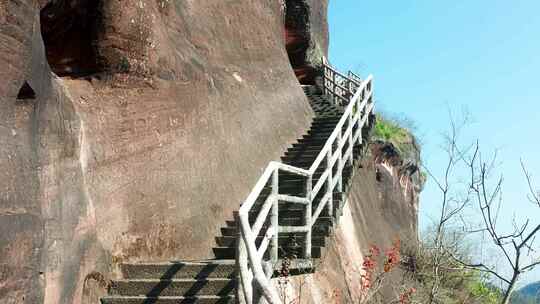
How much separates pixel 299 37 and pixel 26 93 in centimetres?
1416

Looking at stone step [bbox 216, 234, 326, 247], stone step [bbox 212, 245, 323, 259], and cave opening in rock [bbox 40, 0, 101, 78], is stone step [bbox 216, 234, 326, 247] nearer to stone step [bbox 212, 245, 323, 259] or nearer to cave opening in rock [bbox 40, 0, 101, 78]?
stone step [bbox 212, 245, 323, 259]

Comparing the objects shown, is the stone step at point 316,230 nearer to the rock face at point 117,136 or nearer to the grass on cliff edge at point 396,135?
the rock face at point 117,136

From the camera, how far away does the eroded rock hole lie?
575 centimetres

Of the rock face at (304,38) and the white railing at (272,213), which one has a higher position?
the rock face at (304,38)

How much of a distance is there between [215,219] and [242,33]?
525cm

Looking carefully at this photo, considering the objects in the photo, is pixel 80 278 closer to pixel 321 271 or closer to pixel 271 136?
pixel 321 271

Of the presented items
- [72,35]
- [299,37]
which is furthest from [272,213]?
[299,37]

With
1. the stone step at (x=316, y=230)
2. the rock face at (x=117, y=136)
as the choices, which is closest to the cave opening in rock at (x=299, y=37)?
the rock face at (x=117, y=136)

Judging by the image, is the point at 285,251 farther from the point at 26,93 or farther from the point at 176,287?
the point at 26,93

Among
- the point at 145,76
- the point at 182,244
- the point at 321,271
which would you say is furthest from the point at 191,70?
the point at 321,271

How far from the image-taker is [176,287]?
6941 mm

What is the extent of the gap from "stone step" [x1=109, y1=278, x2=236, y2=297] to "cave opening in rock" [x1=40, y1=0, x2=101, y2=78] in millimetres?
2863

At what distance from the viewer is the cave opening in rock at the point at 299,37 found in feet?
61.8

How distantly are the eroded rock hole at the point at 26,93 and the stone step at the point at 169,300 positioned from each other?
237 centimetres
